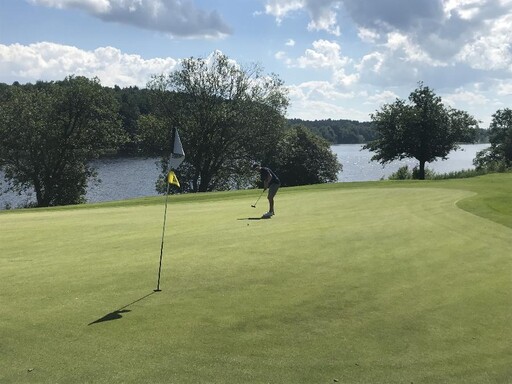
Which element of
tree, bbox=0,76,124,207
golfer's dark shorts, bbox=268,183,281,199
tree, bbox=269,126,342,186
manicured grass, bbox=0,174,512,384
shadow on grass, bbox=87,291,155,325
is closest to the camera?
manicured grass, bbox=0,174,512,384

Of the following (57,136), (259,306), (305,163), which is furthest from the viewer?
(305,163)

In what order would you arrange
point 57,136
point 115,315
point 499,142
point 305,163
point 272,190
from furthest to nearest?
point 499,142 → point 305,163 → point 57,136 → point 272,190 → point 115,315

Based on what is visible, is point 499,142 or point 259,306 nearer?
point 259,306

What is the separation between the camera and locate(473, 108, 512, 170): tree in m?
84.5

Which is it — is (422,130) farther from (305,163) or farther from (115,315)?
(115,315)

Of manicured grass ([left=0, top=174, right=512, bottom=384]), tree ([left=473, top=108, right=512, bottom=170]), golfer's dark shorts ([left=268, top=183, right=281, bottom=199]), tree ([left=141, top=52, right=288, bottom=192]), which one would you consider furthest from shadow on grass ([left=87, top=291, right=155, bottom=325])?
tree ([left=473, top=108, right=512, bottom=170])

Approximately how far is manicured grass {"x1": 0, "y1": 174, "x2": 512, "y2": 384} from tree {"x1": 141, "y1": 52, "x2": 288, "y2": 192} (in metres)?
46.5

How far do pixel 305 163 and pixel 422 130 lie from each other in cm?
2284

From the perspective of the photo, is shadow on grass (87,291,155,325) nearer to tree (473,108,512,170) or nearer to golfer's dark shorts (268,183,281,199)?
golfer's dark shorts (268,183,281,199)

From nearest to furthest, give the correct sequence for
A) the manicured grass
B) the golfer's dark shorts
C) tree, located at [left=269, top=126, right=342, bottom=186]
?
1. the manicured grass
2. the golfer's dark shorts
3. tree, located at [left=269, top=126, right=342, bottom=186]

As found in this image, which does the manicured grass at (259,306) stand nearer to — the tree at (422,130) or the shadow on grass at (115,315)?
the shadow on grass at (115,315)

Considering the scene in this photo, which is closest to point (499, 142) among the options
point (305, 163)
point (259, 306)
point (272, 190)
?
point (305, 163)

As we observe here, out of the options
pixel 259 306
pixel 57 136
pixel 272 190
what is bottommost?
pixel 259 306

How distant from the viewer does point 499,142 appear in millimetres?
96438
